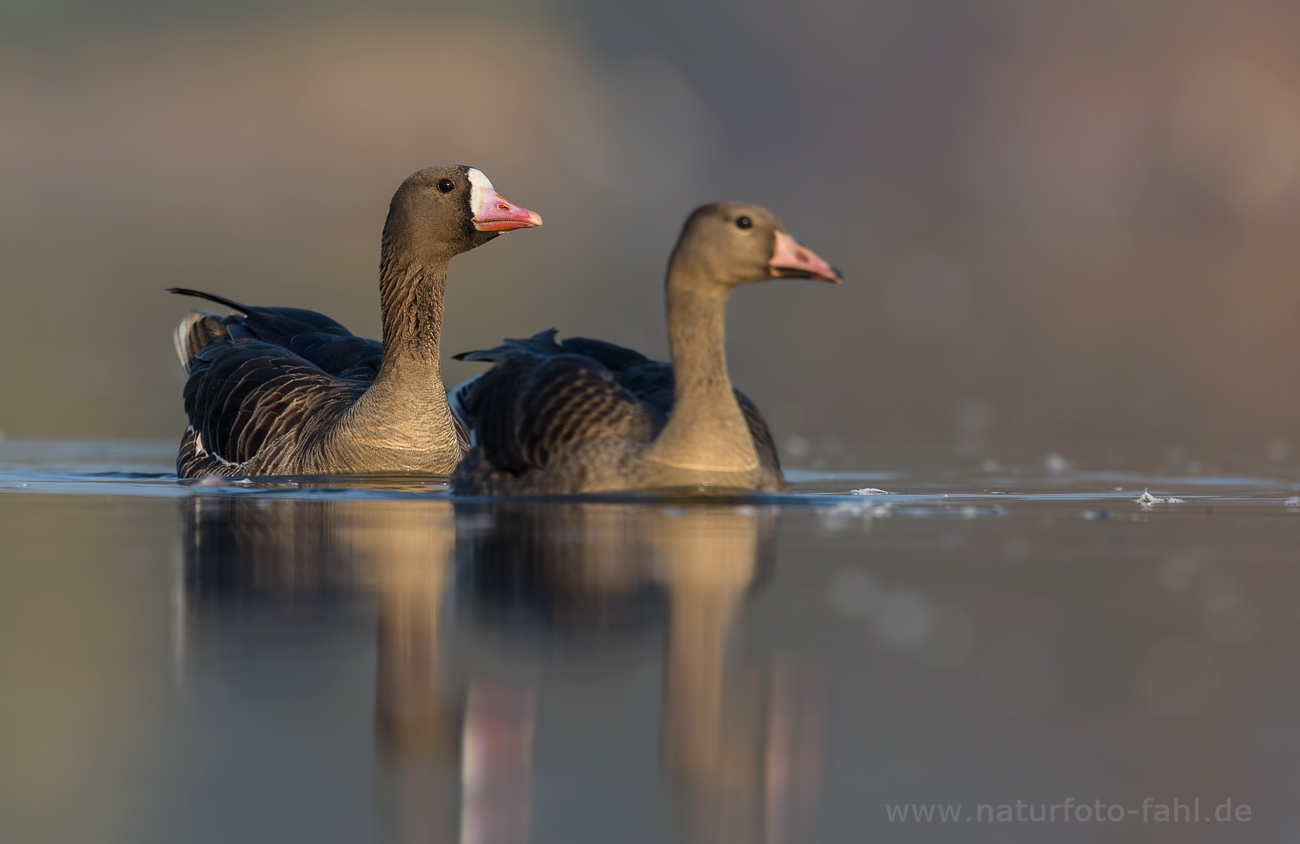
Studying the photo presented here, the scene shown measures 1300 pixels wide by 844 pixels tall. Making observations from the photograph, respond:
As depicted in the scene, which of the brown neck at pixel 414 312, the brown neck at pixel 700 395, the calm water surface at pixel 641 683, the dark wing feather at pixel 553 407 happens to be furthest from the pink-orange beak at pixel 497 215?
the calm water surface at pixel 641 683

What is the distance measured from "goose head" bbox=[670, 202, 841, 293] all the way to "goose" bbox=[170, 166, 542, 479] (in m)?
2.38

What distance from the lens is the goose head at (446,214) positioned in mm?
12781

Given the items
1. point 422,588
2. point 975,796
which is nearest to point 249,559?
point 422,588

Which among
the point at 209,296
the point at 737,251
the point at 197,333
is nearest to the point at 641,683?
the point at 737,251

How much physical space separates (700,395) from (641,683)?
457 centimetres

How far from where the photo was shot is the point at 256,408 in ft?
42.4

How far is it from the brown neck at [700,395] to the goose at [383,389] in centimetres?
238

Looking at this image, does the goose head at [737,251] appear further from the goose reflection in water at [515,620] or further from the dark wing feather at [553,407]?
the goose reflection in water at [515,620]

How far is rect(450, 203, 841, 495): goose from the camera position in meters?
9.93

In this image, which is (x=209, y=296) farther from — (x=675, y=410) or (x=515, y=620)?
(x=515, y=620)

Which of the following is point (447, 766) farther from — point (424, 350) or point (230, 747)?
point (424, 350)

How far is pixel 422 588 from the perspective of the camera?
714cm

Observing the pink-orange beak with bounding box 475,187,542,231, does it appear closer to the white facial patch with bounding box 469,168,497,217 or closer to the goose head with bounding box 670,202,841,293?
the white facial patch with bounding box 469,168,497,217

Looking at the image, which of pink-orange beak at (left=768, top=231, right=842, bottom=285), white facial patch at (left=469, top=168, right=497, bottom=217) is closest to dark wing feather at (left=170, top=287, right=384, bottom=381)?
white facial patch at (left=469, top=168, right=497, bottom=217)
